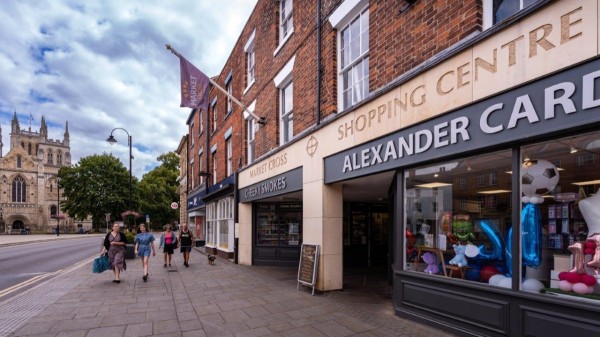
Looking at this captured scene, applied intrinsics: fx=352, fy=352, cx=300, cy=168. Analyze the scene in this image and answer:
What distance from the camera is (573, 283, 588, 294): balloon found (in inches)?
152

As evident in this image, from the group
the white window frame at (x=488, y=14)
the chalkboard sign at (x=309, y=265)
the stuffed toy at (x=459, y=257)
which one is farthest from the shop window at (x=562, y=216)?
the chalkboard sign at (x=309, y=265)

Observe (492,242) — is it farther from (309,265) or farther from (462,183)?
(309,265)

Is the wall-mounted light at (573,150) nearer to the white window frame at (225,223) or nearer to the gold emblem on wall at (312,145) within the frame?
the gold emblem on wall at (312,145)

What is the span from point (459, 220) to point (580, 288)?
187 cm

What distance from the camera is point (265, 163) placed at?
11820mm

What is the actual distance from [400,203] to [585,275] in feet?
9.01

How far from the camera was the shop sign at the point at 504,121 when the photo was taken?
3.56 metres

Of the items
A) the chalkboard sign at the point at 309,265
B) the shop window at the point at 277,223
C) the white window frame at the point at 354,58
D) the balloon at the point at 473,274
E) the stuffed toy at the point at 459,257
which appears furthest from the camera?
the shop window at the point at 277,223

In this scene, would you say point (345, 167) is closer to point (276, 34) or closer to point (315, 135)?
point (315, 135)

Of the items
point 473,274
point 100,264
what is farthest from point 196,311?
point 473,274

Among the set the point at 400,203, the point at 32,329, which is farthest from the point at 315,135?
the point at 32,329

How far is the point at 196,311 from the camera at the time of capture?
22.0 feet

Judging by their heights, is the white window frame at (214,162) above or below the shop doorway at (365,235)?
above

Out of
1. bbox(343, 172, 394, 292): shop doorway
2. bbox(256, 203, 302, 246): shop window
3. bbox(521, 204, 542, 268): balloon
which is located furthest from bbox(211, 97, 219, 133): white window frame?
bbox(521, 204, 542, 268): balloon
